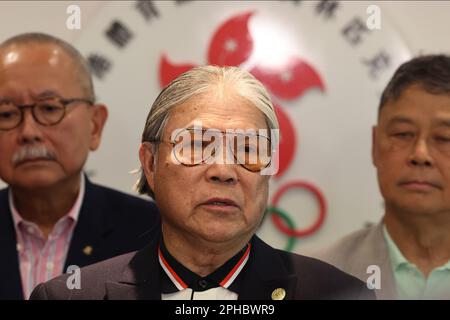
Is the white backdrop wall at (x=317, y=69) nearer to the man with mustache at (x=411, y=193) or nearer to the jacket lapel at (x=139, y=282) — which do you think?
the man with mustache at (x=411, y=193)

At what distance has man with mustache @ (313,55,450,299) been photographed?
1389 millimetres

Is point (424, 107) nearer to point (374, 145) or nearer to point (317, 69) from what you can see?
point (374, 145)

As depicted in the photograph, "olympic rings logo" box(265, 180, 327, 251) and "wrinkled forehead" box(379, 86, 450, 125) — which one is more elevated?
"wrinkled forehead" box(379, 86, 450, 125)

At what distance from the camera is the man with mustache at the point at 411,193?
1389 millimetres

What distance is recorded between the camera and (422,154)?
1386mm

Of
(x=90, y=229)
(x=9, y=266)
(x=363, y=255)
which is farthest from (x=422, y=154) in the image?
(x=9, y=266)

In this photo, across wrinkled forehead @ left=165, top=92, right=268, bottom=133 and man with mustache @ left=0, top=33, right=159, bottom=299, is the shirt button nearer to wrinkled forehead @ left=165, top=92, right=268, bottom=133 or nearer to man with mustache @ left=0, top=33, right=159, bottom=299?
man with mustache @ left=0, top=33, right=159, bottom=299

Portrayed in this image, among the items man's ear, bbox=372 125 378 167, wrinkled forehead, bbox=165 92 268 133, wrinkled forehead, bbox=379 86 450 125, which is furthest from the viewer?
man's ear, bbox=372 125 378 167

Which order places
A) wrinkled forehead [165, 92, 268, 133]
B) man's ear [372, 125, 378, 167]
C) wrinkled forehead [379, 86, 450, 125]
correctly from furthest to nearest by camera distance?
man's ear [372, 125, 378, 167], wrinkled forehead [379, 86, 450, 125], wrinkled forehead [165, 92, 268, 133]

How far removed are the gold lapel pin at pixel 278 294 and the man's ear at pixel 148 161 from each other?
1.21 ft

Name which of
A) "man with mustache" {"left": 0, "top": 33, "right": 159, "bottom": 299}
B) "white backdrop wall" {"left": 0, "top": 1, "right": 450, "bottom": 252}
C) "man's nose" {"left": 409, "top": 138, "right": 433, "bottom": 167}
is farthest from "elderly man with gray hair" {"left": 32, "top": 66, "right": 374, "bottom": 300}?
"man's nose" {"left": 409, "top": 138, "right": 433, "bottom": 167}
